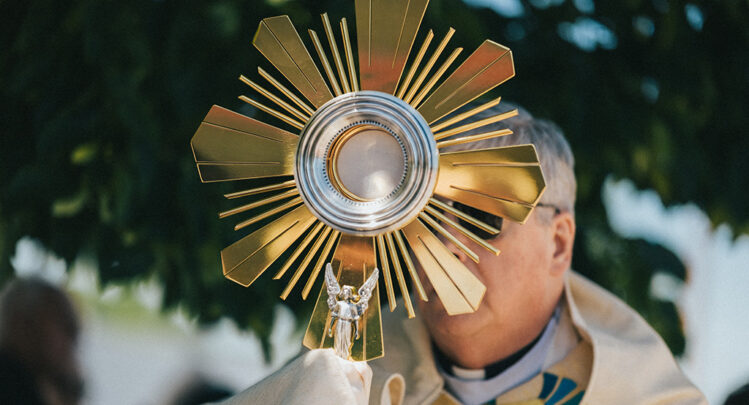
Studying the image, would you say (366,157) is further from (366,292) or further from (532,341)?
(532,341)

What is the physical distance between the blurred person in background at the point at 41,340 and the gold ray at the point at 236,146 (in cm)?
210

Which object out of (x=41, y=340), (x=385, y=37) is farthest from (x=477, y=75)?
(x=41, y=340)

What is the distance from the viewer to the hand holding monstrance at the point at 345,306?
1.42 metres

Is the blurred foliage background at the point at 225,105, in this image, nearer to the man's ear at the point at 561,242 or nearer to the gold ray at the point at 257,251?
the man's ear at the point at 561,242

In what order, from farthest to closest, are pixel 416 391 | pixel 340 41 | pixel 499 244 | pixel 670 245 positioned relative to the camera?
pixel 670 245
pixel 340 41
pixel 416 391
pixel 499 244

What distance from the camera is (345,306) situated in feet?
4.64

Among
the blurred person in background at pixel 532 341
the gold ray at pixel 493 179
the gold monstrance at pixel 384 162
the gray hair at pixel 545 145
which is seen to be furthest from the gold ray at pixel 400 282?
the gray hair at pixel 545 145

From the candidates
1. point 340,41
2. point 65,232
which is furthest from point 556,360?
point 65,232

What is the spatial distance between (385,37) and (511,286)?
0.69 m

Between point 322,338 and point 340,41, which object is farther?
point 340,41

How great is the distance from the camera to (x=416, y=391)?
1943mm

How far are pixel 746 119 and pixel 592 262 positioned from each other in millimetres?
610

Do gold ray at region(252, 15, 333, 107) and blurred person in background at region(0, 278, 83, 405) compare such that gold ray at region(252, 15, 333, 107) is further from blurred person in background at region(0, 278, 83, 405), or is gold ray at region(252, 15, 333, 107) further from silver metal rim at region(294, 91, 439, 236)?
blurred person in background at region(0, 278, 83, 405)

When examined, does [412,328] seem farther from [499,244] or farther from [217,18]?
[217,18]
